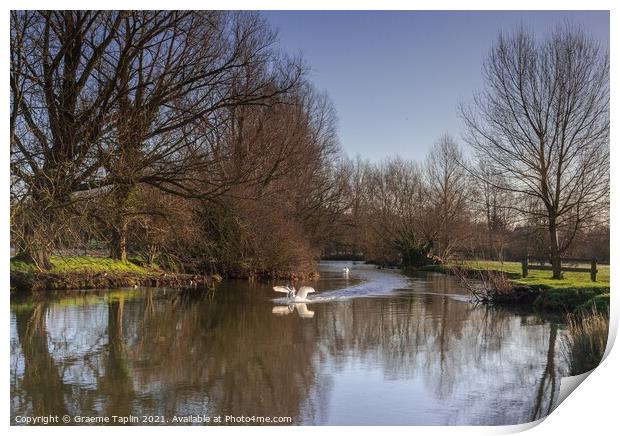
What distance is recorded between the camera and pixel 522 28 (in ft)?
42.6

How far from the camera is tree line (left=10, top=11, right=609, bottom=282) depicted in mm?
10352

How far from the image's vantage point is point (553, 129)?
1430 cm

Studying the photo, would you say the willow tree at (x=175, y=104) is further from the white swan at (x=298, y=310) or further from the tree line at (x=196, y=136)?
the white swan at (x=298, y=310)

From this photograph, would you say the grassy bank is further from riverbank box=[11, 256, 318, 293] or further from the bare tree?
the bare tree

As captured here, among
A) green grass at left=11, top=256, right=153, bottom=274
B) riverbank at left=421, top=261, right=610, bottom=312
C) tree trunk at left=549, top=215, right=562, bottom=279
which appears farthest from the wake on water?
green grass at left=11, top=256, right=153, bottom=274

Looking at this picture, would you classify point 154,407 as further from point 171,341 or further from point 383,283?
point 383,283

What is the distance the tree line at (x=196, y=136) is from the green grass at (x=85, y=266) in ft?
1.59

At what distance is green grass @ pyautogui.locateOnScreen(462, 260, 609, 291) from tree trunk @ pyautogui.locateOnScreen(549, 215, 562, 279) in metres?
0.21

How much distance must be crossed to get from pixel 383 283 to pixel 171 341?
1277cm

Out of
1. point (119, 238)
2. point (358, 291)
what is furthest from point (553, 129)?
point (119, 238)

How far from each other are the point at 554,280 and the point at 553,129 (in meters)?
3.51

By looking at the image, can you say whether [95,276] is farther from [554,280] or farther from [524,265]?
[554,280]

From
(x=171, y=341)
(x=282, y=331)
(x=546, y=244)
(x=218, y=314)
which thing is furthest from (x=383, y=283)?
(x=171, y=341)

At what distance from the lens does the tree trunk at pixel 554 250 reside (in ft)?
44.5
